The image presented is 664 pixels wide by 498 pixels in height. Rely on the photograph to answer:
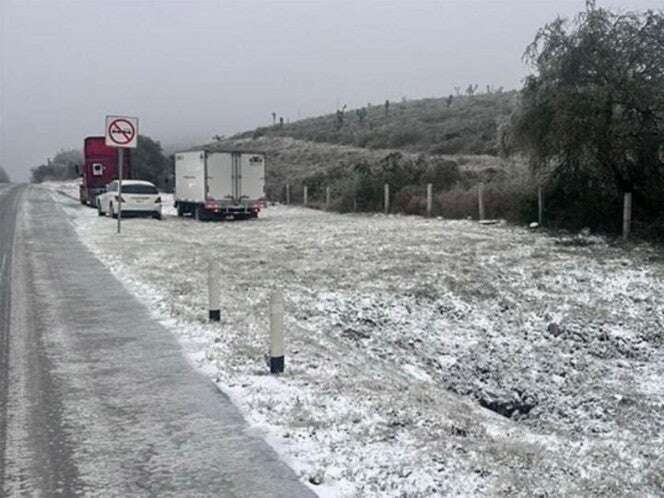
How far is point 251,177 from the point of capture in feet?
103

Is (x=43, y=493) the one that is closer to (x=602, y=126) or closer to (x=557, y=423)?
(x=557, y=423)

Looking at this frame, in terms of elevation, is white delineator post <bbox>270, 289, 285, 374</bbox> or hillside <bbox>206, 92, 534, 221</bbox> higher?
hillside <bbox>206, 92, 534, 221</bbox>

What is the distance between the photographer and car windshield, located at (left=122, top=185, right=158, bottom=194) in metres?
30.0

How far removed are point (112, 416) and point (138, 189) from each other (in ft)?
81.3

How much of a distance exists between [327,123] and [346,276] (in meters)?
63.2

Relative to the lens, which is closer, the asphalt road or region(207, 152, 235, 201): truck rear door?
the asphalt road

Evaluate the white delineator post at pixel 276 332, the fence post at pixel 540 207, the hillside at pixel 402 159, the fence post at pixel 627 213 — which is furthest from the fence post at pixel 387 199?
the white delineator post at pixel 276 332

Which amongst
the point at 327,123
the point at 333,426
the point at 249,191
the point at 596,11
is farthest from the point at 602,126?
the point at 327,123

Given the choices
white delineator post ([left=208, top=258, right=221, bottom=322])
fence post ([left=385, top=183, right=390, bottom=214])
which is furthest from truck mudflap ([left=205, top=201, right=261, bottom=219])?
white delineator post ([left=208, top=258, right=221, bottom=322])

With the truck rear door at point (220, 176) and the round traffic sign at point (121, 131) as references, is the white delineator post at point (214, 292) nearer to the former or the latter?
the round traffic sign at point (121, 131)

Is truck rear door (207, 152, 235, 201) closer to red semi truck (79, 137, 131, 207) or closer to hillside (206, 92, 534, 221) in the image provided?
hillside (206, 92, 534, 221)

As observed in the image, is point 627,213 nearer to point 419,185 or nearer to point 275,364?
point 419,185

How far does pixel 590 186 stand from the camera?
74.5 ft

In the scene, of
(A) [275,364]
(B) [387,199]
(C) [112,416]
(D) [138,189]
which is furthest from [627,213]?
(D) [138,189]
